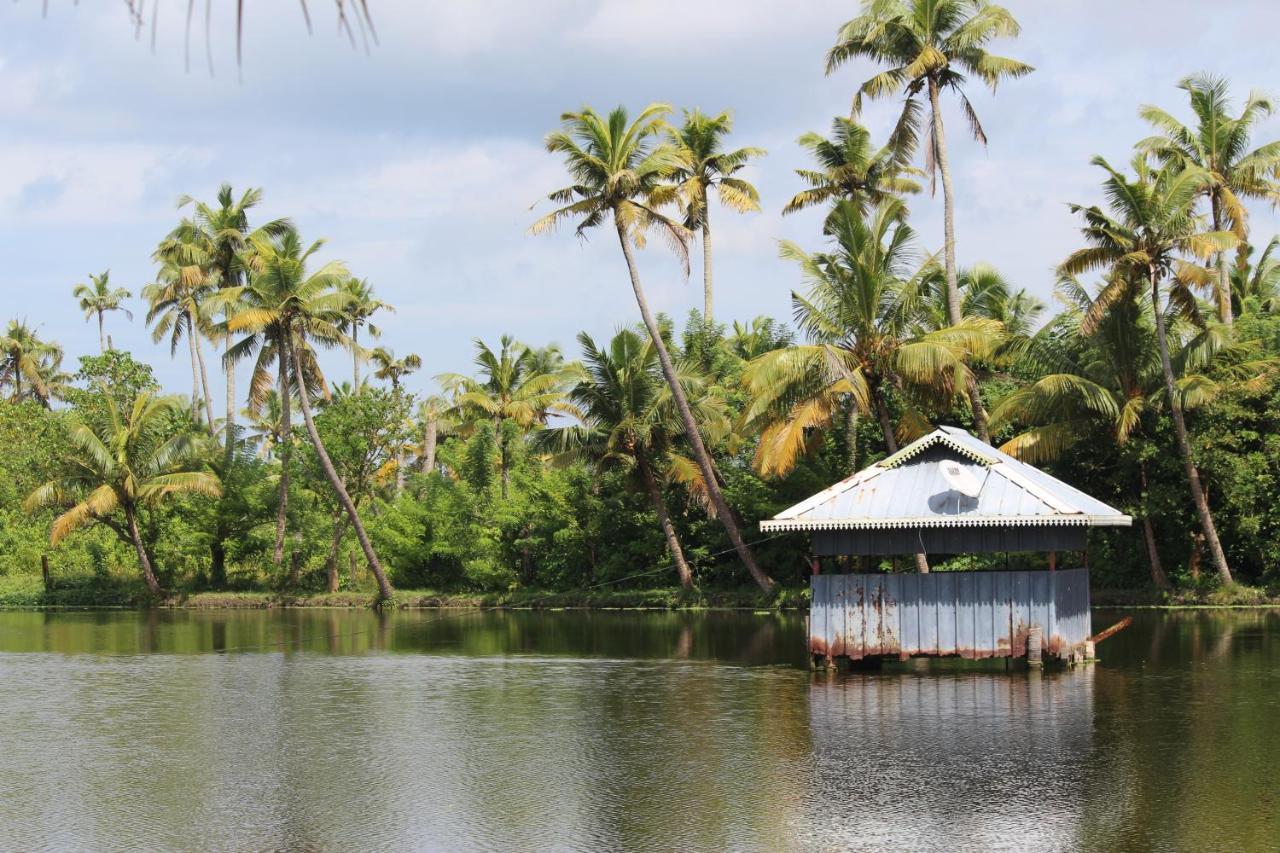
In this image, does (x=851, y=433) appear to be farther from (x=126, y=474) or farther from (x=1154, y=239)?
(x=126, y=474)

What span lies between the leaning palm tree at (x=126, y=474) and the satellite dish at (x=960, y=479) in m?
30.2

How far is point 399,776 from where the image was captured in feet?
44.1

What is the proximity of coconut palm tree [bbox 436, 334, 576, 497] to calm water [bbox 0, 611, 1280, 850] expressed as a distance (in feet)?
69.8

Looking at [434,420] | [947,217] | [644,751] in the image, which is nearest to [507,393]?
[434,420]

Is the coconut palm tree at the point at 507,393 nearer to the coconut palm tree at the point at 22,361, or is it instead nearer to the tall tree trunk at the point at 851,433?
the tall tree trunk at the point at 851,433

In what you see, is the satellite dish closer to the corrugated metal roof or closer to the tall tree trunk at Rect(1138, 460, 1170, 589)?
the corrugated metal roof

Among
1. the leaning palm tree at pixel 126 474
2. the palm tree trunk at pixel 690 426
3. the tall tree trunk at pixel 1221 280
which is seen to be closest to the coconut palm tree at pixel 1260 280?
the tall tree trunk at pixel 1221 280

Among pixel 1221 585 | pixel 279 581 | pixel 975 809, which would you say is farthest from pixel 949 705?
pixel 279 581

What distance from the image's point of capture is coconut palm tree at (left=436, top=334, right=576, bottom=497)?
46.6m

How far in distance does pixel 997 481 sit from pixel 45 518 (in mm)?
40537

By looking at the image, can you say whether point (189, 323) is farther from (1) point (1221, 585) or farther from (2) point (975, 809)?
(2) point (975, 809)

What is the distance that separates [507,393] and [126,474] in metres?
13.1

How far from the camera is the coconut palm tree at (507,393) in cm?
4662

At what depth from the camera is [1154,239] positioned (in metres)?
29.7
